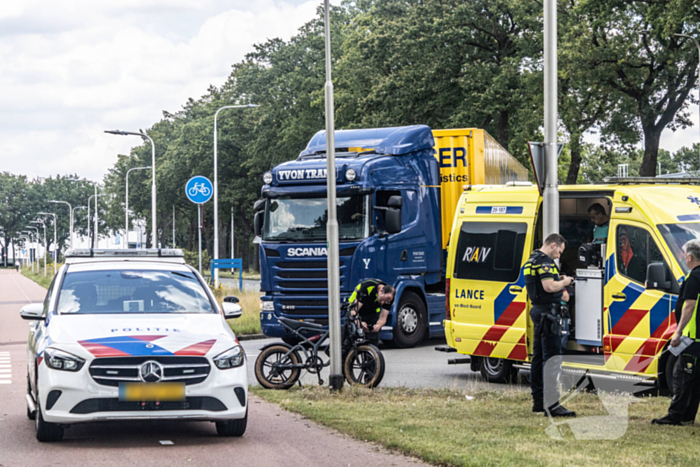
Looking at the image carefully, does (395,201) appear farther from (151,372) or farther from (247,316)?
(151,372)

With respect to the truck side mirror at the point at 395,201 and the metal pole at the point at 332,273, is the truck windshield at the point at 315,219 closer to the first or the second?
the truck side mirror at the point at 395,201

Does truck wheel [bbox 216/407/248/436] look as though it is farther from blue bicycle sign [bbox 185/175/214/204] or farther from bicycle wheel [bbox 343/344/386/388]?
blue bicycle sign [bbox 185/175/214/204]

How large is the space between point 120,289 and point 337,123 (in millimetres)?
33728

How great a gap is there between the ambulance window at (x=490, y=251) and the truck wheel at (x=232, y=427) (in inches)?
186

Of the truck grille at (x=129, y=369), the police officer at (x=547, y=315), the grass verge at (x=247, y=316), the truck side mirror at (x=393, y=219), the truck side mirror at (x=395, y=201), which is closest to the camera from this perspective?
the truck grille at (x=129, y=369)

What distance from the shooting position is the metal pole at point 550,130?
10.1 metres

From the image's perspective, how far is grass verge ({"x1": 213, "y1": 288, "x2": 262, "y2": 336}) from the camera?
20.1 metres

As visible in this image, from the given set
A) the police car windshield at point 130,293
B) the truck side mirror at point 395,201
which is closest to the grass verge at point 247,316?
the truck side mirror at point 395,201

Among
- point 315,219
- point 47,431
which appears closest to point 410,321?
point 315,219

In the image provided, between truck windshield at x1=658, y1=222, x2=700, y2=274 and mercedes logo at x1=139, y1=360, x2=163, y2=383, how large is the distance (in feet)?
18.9

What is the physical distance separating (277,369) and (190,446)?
352 cm

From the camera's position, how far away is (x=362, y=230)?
1570 cm

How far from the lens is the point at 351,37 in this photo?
137 feet

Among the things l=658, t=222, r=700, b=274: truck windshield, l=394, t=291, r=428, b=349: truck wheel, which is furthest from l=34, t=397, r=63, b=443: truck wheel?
l=394, t=291, r=428, b=349: truck wheel
